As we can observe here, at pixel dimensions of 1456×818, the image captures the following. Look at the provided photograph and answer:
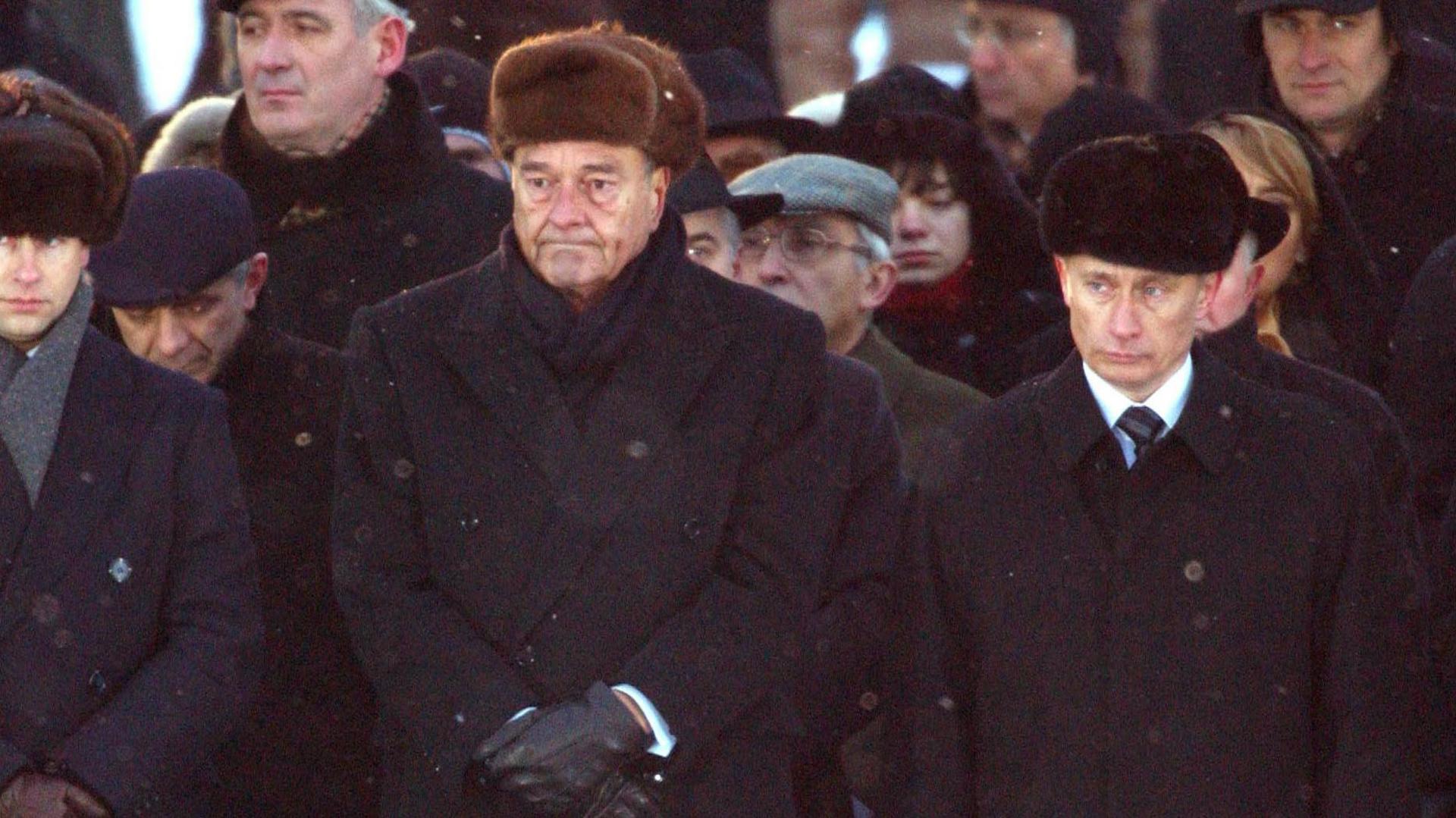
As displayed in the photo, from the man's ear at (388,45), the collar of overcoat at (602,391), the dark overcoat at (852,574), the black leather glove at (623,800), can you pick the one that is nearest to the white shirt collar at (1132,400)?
the dark overcoat at (852,574)

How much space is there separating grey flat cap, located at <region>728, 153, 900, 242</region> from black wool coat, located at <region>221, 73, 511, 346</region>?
0.62 m

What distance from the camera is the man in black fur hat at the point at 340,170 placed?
283 inches

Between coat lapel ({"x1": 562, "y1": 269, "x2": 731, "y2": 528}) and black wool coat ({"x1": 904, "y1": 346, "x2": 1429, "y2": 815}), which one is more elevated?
coat lapel ({"x1": 562, "y1": 269, "x2": 731, "y2": 528})

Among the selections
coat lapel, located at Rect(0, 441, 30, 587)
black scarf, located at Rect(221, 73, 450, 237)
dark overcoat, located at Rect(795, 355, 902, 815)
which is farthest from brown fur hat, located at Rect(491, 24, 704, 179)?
black scarf, located at Rect(221, 73, 450, 237)

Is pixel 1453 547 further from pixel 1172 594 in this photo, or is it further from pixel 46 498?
pixel 46 498

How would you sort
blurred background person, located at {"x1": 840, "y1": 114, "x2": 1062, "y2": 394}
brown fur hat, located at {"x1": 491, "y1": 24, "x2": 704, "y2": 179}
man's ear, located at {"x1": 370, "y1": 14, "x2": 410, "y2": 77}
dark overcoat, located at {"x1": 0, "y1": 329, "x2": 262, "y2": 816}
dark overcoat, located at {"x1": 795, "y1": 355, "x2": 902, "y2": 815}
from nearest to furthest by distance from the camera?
dark overcoat, located at {"x1": 0, "y1": 329, "x2": 262, "y2": 816} → brown fur hat, located at {"x1": 491, "y1": 24, "x2": 704, "y2": 179} → dark overcoat, located at {"x1": 795, "y1": 355, "x2": 902, "y2": 815} → man's ear, located at {"x1": 370, "y1": 14, "x2": 410, "y2": 77} → blurred background person, located at {"x1": 840, "y1": 114, "x2": 1062, "y2": 394}

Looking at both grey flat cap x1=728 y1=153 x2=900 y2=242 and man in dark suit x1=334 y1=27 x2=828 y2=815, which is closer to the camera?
man in dark suit x1=334 y1=27 x2=828 y2=815

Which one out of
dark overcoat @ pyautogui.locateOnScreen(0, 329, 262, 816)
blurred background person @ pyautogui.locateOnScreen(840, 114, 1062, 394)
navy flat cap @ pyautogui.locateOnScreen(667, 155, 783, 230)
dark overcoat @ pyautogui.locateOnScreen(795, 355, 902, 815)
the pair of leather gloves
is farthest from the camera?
blurred background person @ pyautogui.locateOnScreen(840, 114, 1062, 394)

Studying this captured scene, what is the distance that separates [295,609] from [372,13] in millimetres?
1796

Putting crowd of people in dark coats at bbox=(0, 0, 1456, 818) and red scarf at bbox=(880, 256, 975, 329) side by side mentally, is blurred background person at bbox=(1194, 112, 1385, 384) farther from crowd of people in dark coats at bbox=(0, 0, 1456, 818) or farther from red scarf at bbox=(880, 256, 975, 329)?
red scarf at bbox=(880, 256, 975, 329)

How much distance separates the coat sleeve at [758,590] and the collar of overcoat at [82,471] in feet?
3.42

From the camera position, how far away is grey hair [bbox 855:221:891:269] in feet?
23.7

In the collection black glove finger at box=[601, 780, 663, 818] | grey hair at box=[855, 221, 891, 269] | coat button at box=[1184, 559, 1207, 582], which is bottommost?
black glove finger at box=[601, 780, 663, 818]

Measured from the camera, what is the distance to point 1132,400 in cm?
580
